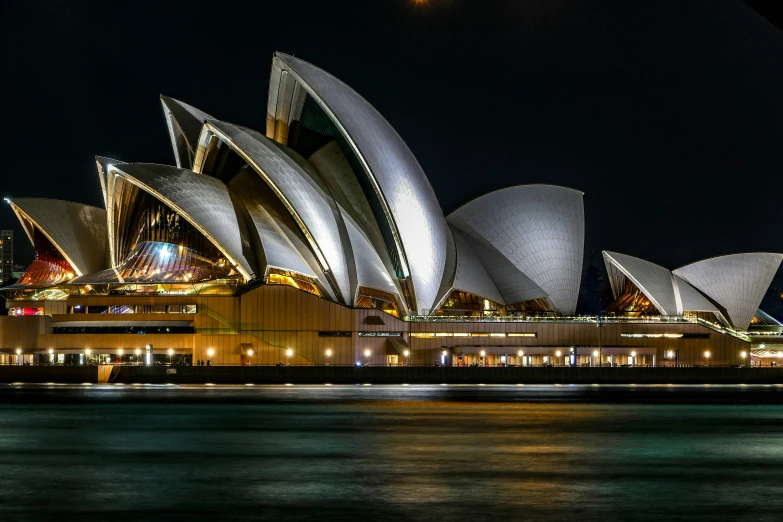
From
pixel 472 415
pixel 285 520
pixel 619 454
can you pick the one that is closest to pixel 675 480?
pixel 619 454

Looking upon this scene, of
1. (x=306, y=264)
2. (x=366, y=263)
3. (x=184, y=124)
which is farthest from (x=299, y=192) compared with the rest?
(x=184, y=124)

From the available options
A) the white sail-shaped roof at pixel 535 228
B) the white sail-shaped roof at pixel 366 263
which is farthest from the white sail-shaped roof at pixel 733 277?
the white sail-shaped roof at pixel 366 263

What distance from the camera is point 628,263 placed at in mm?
73938

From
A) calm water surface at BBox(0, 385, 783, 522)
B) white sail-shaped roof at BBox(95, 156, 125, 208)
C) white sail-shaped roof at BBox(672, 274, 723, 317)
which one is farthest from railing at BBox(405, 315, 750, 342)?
calm water surface at BBox(0, 385, 783, 522)

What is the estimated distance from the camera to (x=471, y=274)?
226 feet

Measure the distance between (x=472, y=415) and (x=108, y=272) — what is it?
119 ft

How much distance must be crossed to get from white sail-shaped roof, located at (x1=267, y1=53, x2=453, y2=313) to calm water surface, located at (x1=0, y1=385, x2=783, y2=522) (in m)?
23.6

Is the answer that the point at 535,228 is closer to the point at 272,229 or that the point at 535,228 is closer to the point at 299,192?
the point at 299,192

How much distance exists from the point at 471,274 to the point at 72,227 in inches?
1010

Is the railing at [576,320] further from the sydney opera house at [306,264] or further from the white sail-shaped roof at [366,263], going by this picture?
the white sail-shaped roof at [366,263]

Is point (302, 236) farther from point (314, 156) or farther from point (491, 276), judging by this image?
point (491, 276)

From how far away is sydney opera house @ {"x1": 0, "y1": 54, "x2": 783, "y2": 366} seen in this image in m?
60.3

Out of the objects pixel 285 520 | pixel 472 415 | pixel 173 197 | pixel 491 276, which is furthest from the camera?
pixel 491 276

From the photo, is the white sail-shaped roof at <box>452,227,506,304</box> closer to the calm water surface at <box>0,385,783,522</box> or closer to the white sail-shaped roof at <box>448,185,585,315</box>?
the white sail-shaped roof at <box>448,185,585,315</box>
